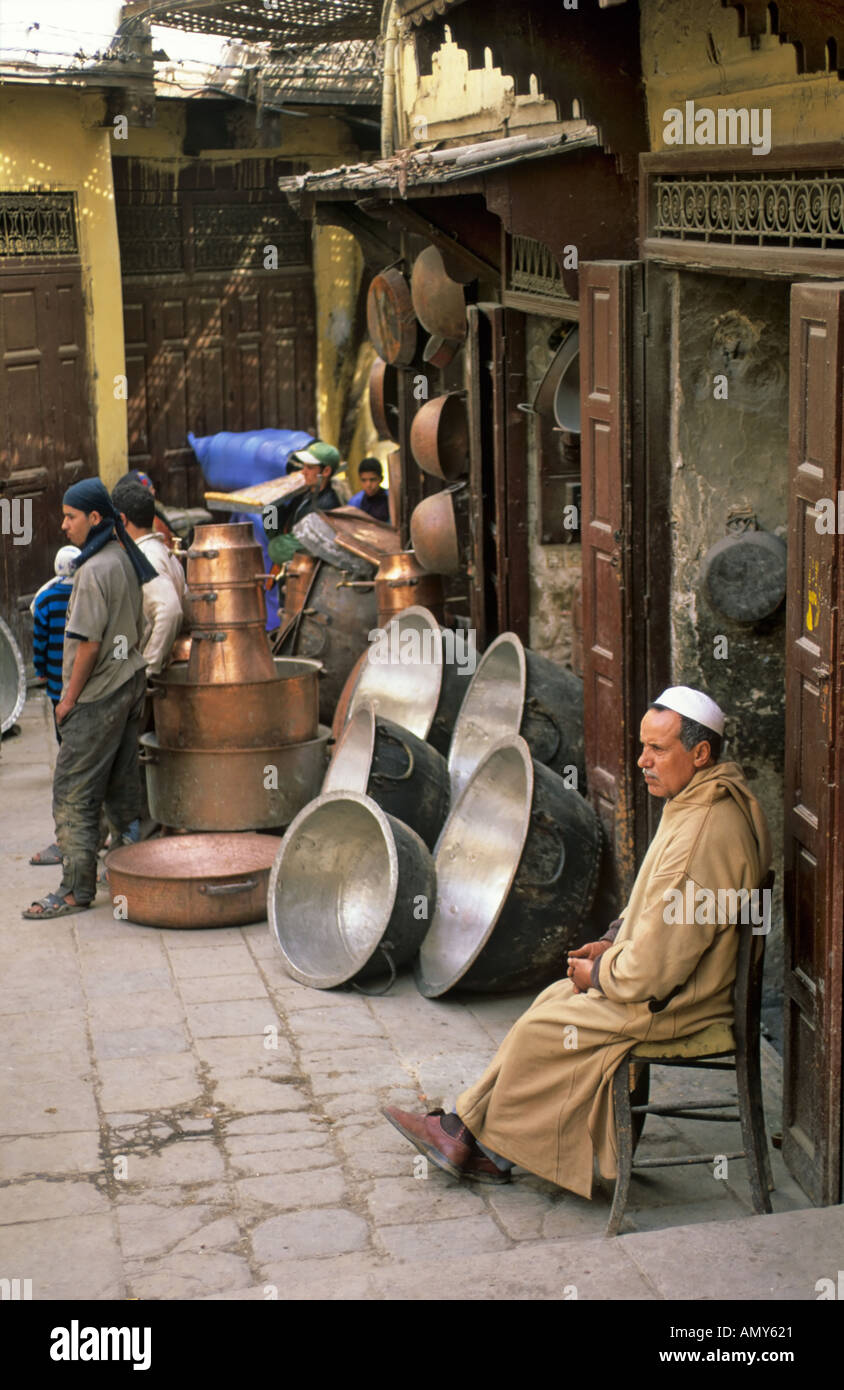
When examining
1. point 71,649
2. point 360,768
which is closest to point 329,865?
point 360,768

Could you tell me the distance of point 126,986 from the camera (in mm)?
6996

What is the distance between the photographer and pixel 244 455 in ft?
47.0

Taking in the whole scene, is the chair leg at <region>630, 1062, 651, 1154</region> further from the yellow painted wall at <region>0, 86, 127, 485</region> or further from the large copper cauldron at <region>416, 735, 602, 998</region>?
the yellow painted wall at <region>0, 86, 127, 485</region>

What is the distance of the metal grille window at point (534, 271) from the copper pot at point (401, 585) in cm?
190

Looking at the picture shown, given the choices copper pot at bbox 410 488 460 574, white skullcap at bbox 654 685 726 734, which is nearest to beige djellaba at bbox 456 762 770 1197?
white skullcap at bbox 654 685 726 734

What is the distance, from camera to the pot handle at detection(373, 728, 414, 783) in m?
7.46

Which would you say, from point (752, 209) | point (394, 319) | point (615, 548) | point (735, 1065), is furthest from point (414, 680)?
point (735, 1065)

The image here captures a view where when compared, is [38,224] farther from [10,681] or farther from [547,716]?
[547,716]

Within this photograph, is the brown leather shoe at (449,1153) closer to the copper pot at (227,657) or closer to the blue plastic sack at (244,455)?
the copper pot at (227,657)

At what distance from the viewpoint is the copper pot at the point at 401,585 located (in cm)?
991

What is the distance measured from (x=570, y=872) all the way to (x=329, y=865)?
1.29 m

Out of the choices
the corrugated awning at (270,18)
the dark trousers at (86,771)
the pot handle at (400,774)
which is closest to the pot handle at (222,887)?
the dark trousers at (86,771)

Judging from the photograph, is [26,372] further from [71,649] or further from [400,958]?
[400,958]

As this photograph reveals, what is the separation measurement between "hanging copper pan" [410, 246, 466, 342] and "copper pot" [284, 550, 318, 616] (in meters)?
1.68
